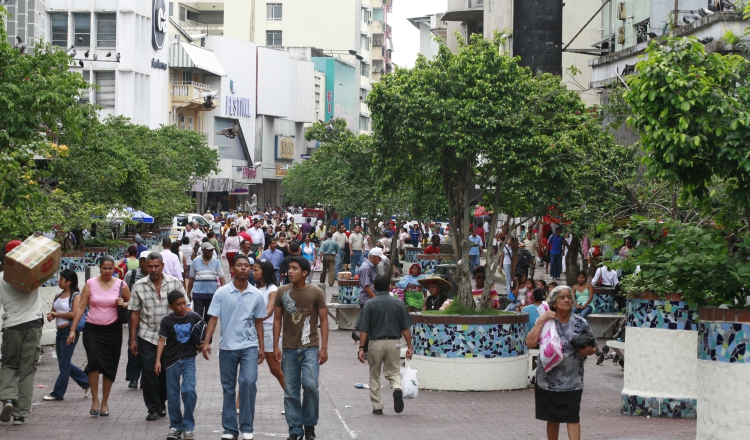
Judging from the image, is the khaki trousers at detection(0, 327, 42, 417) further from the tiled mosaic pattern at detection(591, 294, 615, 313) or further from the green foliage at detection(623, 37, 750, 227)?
the tiled mosaic pattern at detection(591, 294, 615, 313)

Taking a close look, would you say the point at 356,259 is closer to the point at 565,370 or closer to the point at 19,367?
the point at 19,367

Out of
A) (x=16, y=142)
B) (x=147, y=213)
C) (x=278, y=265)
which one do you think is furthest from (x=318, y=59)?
(x=16, y=142)

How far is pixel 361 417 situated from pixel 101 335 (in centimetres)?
266

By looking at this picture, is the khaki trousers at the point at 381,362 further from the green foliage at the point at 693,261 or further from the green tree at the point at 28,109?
the green tree at the point at 28,109

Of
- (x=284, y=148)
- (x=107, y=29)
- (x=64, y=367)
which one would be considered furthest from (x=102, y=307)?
(x=284, y=148)

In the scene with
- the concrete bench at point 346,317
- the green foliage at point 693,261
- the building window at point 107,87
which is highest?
the building window at point 107,87

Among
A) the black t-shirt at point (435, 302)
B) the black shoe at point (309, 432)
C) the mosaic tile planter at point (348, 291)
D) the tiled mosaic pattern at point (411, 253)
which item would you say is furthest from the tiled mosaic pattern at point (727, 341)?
the tiled mosaic pattern at point (411, 253)

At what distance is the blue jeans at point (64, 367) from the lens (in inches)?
480

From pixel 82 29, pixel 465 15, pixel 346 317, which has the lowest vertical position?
pixel 346 317

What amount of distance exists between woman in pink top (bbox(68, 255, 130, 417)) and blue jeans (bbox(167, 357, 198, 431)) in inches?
55.5

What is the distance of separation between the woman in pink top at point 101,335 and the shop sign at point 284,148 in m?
90.4

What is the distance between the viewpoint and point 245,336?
9.93 m

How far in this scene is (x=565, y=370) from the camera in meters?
8.84

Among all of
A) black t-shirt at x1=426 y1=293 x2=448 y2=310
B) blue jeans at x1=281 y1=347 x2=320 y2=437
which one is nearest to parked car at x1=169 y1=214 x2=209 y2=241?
black t-shirt at x1=426 y1=293 x2=448 y2=310
